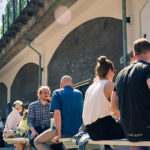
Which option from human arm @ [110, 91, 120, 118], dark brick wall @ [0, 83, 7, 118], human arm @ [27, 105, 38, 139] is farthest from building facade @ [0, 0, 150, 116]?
human arm @ [110, 91, 120, 118]

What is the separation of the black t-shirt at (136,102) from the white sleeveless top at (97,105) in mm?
528

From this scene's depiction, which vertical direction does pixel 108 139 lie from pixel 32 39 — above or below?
below

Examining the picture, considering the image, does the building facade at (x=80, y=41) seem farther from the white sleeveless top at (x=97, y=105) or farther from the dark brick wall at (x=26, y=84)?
the white sleeveless top at (x=97, y=105)

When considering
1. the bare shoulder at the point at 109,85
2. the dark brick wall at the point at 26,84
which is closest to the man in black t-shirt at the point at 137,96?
the bare shoulder at the point at 109,85

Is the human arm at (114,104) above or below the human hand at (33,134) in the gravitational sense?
above

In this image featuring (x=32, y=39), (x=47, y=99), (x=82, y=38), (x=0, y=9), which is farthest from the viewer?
(x=0, y=9)

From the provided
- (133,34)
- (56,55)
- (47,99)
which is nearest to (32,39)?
(56,55)

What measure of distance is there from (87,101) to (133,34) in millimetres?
4216

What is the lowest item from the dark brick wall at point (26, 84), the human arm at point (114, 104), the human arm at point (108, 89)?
the human arm at point (114, 104)

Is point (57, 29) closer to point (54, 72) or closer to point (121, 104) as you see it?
point (54, 72)

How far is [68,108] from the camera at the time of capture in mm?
4980

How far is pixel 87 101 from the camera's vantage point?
403 centimetres

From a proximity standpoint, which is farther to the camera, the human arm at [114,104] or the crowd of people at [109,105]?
the human arm at [114,104]

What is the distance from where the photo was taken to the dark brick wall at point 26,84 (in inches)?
569
